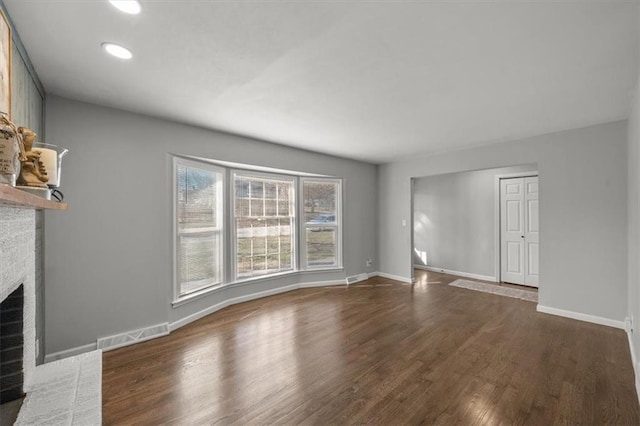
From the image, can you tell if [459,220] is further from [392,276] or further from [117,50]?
[117,50]

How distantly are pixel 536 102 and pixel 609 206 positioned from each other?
5.75 ft

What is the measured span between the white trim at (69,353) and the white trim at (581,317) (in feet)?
17.6

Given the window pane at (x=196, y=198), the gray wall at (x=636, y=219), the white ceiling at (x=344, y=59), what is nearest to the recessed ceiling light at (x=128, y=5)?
the white ceiling at (x=344, y=59)

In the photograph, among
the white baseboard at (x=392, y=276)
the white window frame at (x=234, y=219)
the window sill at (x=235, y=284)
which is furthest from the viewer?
the white baseboard at (x=392, y=276)

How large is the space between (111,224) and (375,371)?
292 centimetres

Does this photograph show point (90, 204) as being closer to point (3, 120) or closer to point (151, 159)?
point (151, 159)

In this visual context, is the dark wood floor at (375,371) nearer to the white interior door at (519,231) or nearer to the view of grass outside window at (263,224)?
the view of grass outside window at (263,224)

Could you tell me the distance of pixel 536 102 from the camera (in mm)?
2650

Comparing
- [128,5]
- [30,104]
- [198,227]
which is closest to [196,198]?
[198,227]

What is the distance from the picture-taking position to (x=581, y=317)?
3398mm

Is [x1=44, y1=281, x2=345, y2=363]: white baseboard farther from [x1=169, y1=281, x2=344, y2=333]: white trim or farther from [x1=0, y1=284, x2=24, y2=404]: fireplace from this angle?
[x1=0, y1=284, x2=24, y2=404]: fireplace

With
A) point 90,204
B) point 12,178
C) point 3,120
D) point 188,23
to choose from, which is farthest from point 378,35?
point 90,204

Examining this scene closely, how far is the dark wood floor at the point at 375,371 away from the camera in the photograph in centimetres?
185

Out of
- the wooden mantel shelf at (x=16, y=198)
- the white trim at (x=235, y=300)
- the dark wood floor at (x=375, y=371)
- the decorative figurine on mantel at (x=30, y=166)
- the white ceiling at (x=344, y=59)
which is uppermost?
the white ceiling at (x=344, y=59)
